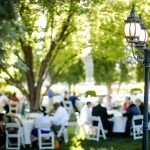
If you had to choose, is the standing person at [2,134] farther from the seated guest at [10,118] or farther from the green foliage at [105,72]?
the green foliage at [105,72]

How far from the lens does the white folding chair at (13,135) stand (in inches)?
584

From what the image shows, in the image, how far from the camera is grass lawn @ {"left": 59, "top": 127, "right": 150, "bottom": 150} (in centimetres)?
1480

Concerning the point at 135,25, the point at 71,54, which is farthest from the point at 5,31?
the point at 71,54

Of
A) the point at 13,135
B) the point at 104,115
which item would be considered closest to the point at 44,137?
the point at 13,135

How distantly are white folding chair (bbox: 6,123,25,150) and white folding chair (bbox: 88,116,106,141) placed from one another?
8.31 feet

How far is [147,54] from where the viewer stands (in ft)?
34.4

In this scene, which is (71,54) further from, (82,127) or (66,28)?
(82,127)

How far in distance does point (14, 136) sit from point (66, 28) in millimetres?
5672

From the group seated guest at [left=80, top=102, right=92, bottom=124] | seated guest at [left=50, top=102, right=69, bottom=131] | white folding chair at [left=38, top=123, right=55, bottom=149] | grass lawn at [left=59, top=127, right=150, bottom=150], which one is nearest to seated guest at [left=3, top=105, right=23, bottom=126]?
white folding chair at [left=38, top=123, right=55, bottom=149]

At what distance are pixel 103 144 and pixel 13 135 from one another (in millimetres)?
2935

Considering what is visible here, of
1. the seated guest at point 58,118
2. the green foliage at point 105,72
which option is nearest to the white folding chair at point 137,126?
the seated guest at point 58,118

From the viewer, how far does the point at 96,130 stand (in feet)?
53.5

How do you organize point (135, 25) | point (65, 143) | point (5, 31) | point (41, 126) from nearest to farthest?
1. point (5, 31)
2. point (135, 25)
3. point (41, 126)
4. point (65, 143)

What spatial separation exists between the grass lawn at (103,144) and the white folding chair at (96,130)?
20cm
